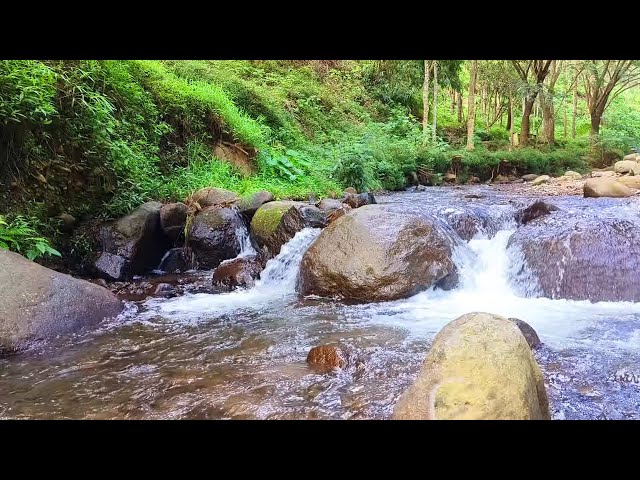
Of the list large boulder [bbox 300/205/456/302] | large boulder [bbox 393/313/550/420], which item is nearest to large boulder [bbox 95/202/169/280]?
large boulder [bbox 300/205/456/302]

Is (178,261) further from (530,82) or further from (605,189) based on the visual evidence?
(530,82)

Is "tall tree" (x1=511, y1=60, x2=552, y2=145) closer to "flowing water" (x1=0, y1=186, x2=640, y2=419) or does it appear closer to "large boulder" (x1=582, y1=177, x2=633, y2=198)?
"large boulder" (x1=582, y1=177, x2=633, y2=198)

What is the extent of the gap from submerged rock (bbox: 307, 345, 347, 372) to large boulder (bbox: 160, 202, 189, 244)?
4668 mm

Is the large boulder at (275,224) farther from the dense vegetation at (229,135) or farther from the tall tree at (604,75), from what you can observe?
the tall tree at (604,75)

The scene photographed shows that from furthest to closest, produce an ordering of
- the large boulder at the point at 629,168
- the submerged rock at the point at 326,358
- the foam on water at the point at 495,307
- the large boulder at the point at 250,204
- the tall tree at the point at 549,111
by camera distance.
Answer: the tall tree at the point at 549,111 → the large boulder at the point at 629,168 → the large boulder at the point at 250,204 → the foam on water at the point at 495,307 → the submerged rock at the point at 326,358

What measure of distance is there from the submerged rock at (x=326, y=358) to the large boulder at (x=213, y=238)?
13.9 feet

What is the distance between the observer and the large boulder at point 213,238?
813 cm

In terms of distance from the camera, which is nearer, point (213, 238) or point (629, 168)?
point (213, 238)

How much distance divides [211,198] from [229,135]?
2.95 m

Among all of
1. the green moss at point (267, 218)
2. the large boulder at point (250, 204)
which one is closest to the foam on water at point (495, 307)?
the green moss at point (267, 218)

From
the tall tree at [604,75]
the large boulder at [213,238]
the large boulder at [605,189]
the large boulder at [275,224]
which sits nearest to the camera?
the large boulder at [275,224]

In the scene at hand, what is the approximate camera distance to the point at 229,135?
1126 centimetres

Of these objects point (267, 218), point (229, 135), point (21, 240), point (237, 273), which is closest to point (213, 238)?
point (267, 218)
